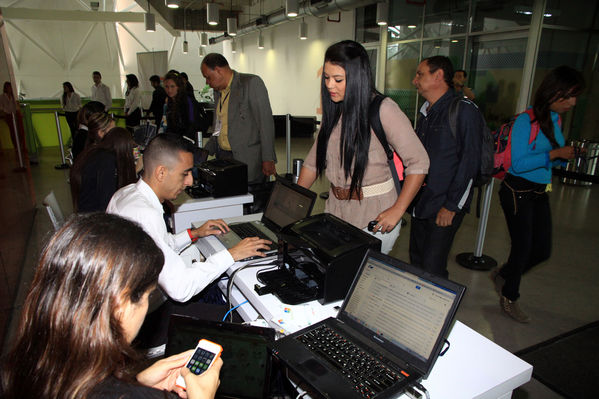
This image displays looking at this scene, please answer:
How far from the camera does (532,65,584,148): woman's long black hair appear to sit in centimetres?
208

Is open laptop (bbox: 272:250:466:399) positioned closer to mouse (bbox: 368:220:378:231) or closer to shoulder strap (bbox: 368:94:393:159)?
mouse (bbox: 368:220:378:231)

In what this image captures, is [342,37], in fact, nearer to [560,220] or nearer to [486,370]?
[560,220]

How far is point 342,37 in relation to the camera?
33.0 ft

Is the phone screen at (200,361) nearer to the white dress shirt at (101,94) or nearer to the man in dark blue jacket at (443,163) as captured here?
the man in dark blue jacket at (443,163)

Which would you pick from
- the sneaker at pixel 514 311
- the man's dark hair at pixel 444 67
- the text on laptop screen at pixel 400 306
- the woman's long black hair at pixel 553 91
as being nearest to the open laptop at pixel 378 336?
the text on laptop screen at pixel 400 306

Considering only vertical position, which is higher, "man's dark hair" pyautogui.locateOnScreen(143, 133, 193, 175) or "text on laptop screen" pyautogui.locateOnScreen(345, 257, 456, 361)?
"man's dark hair" pyautogui.locateOnScreen(143, 133, 193, 175)

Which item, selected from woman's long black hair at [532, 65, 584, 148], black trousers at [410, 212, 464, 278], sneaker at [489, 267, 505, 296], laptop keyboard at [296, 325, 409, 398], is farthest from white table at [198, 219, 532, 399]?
sneaker at [489, 267, 505, 296]

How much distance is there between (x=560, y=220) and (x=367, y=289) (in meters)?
4.33

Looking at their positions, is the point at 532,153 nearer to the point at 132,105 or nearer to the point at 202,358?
the point at 202,358

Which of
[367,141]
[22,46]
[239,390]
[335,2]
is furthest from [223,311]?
[22,46]

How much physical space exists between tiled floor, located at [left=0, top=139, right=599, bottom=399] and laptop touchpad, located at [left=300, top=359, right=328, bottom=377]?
114 cm

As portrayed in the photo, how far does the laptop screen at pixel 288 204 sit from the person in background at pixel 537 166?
51.9 inches

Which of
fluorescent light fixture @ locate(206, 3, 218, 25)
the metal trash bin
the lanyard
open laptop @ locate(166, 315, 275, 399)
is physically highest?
fluorescent light fixture @ locate(206, 3, 218, 25)

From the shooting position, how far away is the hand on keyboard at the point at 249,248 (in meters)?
1.60
